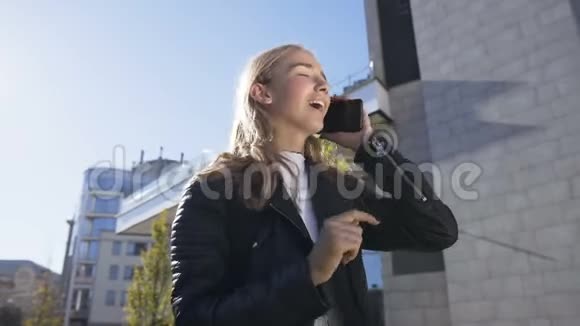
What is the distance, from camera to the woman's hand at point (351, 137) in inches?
54.4

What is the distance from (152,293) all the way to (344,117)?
12703 mm

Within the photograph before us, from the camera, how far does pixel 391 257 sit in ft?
28.0

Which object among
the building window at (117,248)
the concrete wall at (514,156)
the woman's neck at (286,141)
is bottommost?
the woman's neck at (286,141)

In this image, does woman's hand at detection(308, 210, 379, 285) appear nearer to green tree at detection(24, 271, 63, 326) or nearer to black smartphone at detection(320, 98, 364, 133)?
black smartphone at detection(320, 98, 364, 133)

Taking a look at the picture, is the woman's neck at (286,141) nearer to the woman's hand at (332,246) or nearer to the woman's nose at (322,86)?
the woman's nose at (322,86)

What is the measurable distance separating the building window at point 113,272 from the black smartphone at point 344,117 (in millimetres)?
47343

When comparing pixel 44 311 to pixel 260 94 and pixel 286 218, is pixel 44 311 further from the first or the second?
pixel 286 218

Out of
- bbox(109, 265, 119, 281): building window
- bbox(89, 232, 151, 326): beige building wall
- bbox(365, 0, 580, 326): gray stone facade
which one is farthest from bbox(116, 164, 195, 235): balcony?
bbox(109, 265, 119, 281): building window

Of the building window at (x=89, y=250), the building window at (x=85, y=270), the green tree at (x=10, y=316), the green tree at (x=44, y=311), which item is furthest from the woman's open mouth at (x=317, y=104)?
the building window at (x=85, y=270)

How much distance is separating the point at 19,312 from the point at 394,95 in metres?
40.0

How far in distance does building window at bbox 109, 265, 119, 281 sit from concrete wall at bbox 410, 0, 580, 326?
1691 inches

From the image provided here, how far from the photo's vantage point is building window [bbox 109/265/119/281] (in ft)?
142

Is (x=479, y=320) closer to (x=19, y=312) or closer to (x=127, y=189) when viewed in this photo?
(x=127, y=189)

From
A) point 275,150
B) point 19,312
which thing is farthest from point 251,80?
point 19,312
